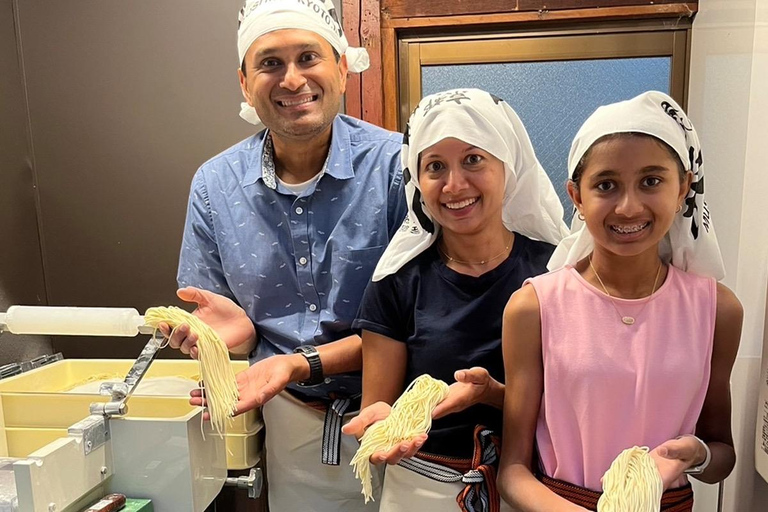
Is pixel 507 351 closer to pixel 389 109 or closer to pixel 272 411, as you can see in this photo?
pixel 272 411

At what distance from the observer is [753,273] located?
1264mm

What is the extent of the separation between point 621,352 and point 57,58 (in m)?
2.36

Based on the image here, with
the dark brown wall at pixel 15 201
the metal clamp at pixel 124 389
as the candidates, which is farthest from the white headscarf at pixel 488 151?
the dark brown wall at pixel 15 201

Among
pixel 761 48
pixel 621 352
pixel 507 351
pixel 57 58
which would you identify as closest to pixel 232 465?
pixel 507 351

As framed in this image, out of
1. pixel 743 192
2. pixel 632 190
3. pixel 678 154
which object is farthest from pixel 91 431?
pixel 743 192

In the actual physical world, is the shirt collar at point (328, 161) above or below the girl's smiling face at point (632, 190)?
above

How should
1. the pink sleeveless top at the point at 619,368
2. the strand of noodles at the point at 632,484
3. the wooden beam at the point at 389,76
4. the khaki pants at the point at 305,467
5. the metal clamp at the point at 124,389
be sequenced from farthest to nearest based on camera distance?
the wooden beam at the point at 389,76
the khaki pants at the point at 305,467
the metal clamp at the point at 124,389
the pink sleeveless top at the point at 619,368
the strand of noodles at the point at 632,484

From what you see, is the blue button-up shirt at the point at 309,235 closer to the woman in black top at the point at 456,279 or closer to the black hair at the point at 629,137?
the woman in black top at the point at 456,279

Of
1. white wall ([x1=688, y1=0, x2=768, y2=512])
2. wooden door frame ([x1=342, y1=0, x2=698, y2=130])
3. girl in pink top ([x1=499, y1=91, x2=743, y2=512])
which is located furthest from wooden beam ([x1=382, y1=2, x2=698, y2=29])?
girl in pink top ([x1=499, y1=91, x2=743, y2=512])

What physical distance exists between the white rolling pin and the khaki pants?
535 mm

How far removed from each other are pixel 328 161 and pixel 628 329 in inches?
34.7

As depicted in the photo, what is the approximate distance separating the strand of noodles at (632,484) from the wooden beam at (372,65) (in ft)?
5.35

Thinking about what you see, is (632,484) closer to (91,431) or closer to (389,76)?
(91,431)

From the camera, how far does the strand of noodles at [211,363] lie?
1.28m
